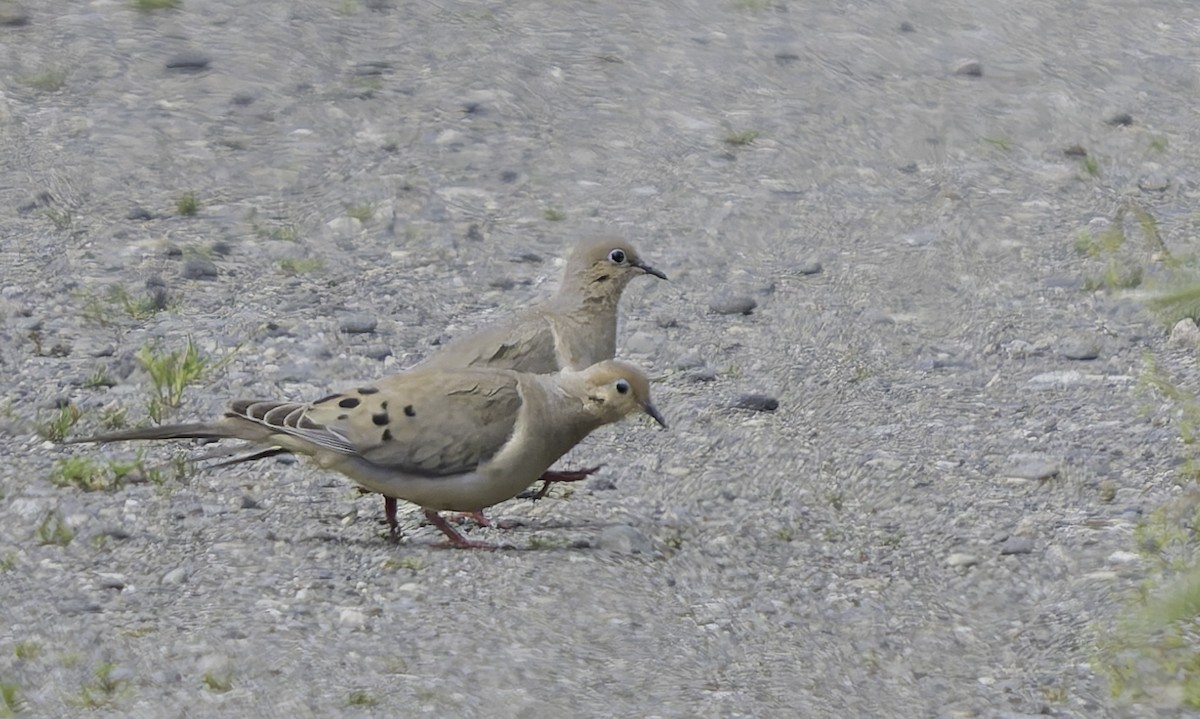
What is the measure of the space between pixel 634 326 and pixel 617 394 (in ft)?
7.14

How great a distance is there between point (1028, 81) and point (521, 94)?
2724 millimetres

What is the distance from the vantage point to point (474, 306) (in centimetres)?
811

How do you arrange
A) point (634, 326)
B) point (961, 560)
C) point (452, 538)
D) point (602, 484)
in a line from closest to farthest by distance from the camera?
point (452, 538), point (961, 560), point (602, 484), point (634, 326)

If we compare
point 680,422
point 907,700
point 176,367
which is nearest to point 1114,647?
point 907,700

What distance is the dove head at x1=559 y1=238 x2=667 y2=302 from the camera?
715 centimetres

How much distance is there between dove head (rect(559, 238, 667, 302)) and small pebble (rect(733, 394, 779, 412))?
2.01 feet

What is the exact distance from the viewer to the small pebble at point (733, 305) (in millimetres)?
8180

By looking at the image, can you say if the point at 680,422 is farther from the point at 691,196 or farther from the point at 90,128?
the point at 90,128

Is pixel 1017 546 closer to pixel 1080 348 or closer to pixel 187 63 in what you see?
pixel 1080 348

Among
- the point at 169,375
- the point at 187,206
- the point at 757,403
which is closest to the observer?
the point at 169,375

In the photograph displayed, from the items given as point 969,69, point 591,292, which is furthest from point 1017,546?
point 969,69

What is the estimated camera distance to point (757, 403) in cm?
730

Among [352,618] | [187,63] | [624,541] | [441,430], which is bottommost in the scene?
[187,63]

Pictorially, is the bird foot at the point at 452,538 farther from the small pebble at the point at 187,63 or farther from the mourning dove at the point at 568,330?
the small pebble at the point at 187,63
